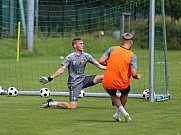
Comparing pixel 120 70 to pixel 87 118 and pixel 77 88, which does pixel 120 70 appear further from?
pixel 77 88

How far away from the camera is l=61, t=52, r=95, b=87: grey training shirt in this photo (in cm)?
1379

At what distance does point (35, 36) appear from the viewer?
1207 inches

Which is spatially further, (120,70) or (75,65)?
(75,65)

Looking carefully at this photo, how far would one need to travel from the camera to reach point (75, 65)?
13.8 metres

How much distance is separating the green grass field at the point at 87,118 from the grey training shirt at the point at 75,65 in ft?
1.90

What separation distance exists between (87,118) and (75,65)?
Answer: 2063mm

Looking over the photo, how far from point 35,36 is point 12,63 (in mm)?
2688

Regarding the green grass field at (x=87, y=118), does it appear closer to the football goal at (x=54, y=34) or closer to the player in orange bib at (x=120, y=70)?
the player in orange bib at (x=120, y=70)

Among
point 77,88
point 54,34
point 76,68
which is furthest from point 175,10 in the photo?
point 77,88

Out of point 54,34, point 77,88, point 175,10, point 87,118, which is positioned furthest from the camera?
point 175,10

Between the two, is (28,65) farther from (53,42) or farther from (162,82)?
(162,82)

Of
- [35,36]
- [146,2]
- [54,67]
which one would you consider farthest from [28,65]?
[146,2]

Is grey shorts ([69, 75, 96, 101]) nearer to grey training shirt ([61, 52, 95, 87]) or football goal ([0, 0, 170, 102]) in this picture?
grey training shirt ([61, 52, 95, 87])

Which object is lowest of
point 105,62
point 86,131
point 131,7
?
point 86,131
